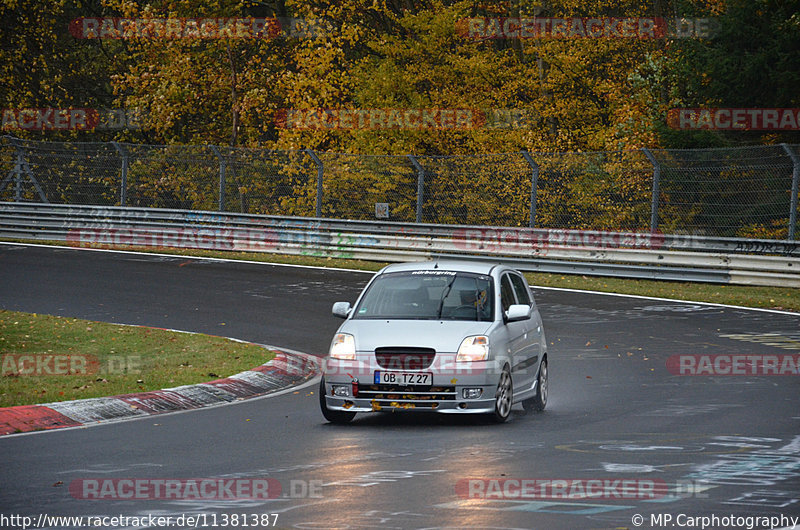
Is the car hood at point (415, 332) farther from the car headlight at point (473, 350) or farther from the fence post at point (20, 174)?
the fence post at point (20, 174)

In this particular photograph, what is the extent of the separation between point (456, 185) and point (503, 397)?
1732cm

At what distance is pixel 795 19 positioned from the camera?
2956cm

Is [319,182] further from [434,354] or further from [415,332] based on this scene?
[434,354]

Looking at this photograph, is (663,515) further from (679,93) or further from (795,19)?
(679,93)

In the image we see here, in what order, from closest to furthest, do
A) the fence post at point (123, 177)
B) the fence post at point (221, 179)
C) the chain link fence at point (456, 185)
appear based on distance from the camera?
the chain link fence at point (456, 185)
the fence post at point (221, 179)
the fence post at point (123, 177)

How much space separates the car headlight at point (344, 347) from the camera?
11.2m

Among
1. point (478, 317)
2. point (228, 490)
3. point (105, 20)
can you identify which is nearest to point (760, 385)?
point (478, 317)

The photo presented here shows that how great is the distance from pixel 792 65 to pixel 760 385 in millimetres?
19571

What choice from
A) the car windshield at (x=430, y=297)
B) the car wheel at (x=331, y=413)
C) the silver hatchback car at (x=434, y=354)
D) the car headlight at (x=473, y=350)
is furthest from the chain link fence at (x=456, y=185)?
the car wheel at (x=331, y=413)

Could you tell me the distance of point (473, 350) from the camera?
1105 cm

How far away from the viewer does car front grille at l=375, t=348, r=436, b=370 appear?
1096 centimetres

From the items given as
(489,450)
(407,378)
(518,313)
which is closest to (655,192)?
(518,313)

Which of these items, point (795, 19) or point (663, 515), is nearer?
point (663, 515)

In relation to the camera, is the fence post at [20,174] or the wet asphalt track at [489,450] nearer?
the wet asphalt track at [489,450]
